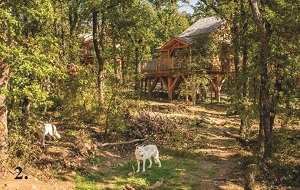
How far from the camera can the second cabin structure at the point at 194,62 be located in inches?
918

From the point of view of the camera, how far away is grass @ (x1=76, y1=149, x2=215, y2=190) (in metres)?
8.98

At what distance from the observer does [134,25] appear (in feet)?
73.2

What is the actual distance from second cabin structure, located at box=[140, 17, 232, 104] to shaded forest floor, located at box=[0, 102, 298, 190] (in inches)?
342

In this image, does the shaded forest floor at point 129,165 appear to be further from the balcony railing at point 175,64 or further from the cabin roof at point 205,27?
the cabin roof at point 205,27

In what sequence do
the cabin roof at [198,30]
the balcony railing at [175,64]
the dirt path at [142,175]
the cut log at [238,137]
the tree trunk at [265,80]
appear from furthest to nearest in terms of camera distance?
the cabin roof at [198,30]
the balcony railing at [175,64]
the cut log at [238,137]
the tree trunk at [265,80]
the dirt path at [142,175]

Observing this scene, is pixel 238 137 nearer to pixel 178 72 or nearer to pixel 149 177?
pixel 149 177

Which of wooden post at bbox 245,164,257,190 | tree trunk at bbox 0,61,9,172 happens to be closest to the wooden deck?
wooden post at bbox 245,164,257,190

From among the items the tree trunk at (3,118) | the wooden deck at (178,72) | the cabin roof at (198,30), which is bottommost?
the tree trunk at (3,118)

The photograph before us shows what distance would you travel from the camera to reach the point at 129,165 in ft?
35.5

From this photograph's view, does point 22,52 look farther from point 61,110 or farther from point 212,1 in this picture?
point 212,1

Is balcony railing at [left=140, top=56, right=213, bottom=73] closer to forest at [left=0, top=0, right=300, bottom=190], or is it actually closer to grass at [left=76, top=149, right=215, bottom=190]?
forest at [left=0, top=0, right=300, bottom=190]

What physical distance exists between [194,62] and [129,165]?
16377mm

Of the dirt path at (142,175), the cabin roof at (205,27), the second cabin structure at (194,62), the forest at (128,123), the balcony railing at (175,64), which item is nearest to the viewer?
the forest at (128,123)

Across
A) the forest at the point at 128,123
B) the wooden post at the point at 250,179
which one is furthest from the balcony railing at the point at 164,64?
the wooden post at the point at 250,179
